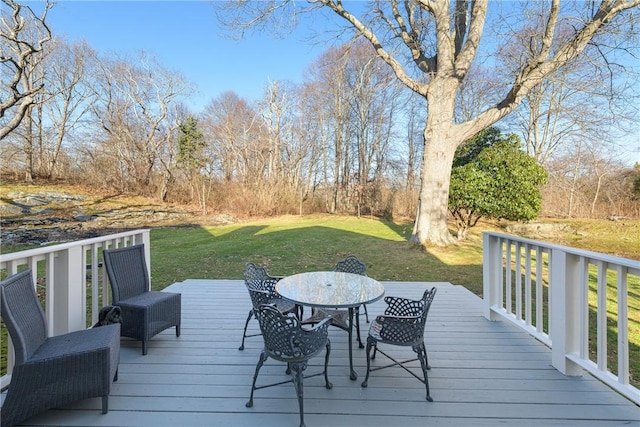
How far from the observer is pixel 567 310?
7.61ft

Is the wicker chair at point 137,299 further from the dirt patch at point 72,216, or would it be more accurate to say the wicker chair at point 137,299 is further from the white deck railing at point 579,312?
the dirt patch at point 72,216

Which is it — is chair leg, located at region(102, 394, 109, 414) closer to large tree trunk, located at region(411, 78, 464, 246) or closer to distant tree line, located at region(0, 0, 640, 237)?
large tree trunk, located at region(411, 78, 464, 246)

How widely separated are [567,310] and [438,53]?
707 centimetres

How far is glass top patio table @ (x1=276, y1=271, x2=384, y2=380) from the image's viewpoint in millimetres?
2260

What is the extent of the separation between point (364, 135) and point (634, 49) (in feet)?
41.4

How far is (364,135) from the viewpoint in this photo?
18.3 meters

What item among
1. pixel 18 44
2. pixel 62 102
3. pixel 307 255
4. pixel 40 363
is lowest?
pixel 307 255

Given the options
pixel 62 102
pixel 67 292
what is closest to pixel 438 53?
pixel 67 292

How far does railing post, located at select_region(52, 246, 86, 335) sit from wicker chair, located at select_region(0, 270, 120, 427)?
553 millimetres

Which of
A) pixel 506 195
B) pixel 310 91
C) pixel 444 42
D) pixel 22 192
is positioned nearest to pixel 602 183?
pixel 506 195

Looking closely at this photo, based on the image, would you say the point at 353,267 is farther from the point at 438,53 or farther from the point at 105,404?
the point at 438,53

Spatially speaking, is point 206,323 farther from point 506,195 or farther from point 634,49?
point 634,49

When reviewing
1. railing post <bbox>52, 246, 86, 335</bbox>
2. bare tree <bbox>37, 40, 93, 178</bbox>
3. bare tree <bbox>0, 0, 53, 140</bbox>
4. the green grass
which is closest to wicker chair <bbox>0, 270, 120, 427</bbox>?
railing post <bbox>52, 246, 86, 335</bbox>

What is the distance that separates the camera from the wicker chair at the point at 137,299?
2.63m
